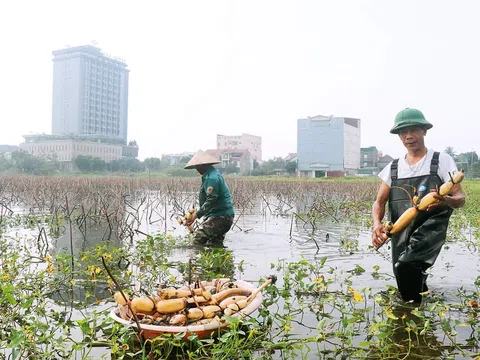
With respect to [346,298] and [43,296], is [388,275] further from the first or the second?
[43,296]

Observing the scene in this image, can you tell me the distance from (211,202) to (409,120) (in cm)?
350

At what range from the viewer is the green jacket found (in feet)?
21.0

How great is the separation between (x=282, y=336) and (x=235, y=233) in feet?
20.5

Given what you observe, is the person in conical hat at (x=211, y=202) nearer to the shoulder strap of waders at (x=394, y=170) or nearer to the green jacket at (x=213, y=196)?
the green jacket at (x=213, y=196)

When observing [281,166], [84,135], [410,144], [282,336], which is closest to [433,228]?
[410,144]

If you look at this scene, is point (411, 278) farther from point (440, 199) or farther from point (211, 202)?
point (211, 202)

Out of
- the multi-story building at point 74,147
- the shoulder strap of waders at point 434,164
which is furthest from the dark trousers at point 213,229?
the multi-story building at point 74,147

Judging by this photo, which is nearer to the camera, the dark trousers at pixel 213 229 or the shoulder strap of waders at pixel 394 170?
the shoulder strap of waders at pixel 394 170

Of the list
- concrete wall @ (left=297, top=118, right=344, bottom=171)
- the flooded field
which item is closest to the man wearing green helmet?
the flooded field

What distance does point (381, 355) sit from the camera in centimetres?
284

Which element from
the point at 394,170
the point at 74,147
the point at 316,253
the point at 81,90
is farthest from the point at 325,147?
the point at 394,170

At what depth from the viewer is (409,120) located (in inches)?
140

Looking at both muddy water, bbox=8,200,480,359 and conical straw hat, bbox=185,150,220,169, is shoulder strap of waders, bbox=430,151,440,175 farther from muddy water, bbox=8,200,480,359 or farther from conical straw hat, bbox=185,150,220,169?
conical straw hat, bbox=185,150,220,169

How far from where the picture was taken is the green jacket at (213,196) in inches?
251
